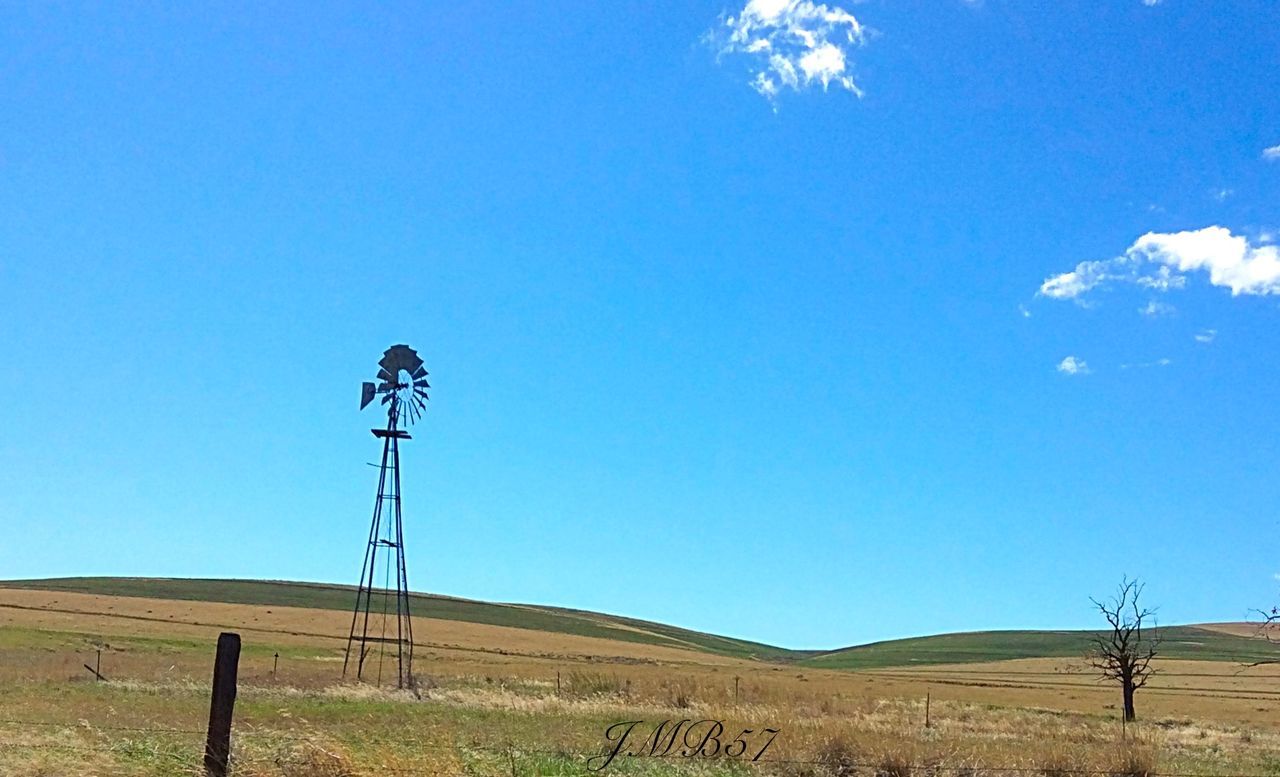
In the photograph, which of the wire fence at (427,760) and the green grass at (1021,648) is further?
the green grass at (1021,648)

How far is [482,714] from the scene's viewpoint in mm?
24953

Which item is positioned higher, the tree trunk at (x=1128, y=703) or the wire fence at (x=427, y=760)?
the wire fence at (x=427, y=760)

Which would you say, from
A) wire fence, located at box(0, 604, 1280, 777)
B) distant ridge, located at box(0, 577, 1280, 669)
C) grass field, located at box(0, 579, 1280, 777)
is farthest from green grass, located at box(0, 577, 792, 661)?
wire fence, located at box(0, 604, 1280, 777)

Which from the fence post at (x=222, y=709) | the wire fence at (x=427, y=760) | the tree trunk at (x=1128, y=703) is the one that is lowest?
the tree trunk at (x=1128, y=703)

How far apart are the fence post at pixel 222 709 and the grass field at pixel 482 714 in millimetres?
231

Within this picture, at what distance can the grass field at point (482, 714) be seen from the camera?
11.8m

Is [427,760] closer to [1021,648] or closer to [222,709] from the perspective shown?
[222,709]

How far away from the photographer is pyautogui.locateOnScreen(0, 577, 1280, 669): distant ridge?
125 m

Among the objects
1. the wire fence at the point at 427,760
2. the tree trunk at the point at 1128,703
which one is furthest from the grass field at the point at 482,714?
the tree trunk at the point at 1128,703

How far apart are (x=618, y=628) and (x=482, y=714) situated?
13172cm

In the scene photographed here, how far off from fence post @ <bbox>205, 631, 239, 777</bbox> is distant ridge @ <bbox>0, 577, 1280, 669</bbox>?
111682 millimetres

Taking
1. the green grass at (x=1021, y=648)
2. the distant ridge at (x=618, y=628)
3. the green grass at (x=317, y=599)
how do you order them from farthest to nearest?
1. the green grass at (x=1021, y=648)
2. the distant ridge at (x=618, y=628)
3. the green grass at (x=317, y=599)

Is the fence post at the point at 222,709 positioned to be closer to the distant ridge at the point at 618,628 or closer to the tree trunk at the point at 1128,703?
the tree trunk at the point at 1128,703

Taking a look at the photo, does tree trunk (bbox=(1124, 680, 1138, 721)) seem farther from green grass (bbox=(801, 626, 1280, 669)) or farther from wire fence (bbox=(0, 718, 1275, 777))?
green grass (bbox=(801, 626, 1280, 669))
